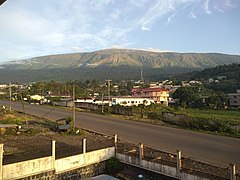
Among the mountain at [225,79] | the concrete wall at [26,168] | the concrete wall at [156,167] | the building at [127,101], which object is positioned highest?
the mountain at [225,79]

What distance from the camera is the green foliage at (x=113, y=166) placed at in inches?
408

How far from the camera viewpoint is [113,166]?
10.4 m

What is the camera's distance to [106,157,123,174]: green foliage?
34.0ft

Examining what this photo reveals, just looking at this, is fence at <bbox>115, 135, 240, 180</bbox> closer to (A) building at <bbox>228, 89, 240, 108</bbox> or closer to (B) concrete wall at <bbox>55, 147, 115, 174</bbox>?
(B) concrete wall at <bbox>55, 147, 115, 174</bbox>

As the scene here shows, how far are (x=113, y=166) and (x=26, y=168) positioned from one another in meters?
3.35

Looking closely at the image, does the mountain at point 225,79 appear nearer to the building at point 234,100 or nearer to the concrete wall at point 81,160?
the building at point 234,100

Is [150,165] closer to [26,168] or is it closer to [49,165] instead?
[49,165]

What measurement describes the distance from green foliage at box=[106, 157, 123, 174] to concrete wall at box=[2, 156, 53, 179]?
7.94 feet

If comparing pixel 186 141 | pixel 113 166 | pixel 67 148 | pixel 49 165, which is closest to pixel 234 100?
pixel 186 141

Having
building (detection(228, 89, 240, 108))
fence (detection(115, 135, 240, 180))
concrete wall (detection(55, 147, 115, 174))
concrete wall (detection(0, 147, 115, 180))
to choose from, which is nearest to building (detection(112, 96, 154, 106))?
building (detection(228, 89, 240, 108))

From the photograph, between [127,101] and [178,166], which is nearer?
[178,166]

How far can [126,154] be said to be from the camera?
1058cm

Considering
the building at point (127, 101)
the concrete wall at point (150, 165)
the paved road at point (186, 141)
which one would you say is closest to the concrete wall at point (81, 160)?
the concrete wall at point (150, 165)

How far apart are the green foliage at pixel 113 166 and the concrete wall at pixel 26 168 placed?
2.42 metres
